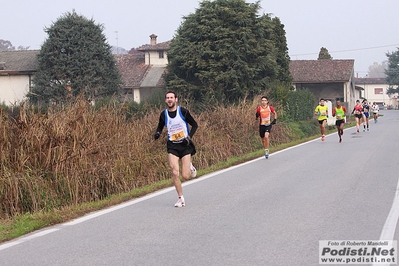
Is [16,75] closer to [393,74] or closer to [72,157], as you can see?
[72,157]

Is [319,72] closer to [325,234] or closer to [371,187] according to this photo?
[371,187]

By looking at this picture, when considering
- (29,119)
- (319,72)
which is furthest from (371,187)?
(319,72)

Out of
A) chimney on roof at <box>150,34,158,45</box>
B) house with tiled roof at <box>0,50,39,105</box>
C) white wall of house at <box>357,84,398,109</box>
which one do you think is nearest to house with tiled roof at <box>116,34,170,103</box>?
chimney on roof at <box>150,34,158,45</box>

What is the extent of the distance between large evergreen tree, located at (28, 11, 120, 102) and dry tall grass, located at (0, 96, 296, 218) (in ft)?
94.8

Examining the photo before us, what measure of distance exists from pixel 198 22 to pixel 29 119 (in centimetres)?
2828

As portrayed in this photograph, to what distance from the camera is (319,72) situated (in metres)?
71.4

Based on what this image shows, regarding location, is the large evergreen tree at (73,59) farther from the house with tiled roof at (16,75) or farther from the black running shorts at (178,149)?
the black running shorts at (178,149)

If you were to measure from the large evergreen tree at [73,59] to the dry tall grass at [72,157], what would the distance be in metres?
28.9

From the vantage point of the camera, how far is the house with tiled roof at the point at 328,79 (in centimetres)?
6950

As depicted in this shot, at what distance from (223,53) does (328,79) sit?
33.5 m

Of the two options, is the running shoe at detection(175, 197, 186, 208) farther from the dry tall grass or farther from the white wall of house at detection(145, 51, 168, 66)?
the white wall of house at detection(145, 51, 168, 66)

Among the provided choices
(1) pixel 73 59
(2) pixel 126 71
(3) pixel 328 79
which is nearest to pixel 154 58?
(2) pixel 126 71

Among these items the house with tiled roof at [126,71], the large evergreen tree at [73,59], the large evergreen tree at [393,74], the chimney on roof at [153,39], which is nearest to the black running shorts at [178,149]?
the house with tiled roof at [126,71]

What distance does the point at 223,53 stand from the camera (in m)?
38.6
